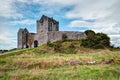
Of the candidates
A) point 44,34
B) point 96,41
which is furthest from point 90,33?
A: point 44,34

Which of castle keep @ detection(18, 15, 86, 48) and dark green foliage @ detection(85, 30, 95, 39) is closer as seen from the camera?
dark green foliage @ detection(85, 30, 95, 39)

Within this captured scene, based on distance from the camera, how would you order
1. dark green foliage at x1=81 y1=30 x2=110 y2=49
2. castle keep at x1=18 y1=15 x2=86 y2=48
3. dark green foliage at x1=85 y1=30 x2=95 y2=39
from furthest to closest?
1. castle keep at x1=18 y1=15 x2=86 y2=48
2. dark green foliage at x1=85 y1=30 x2=95 y2=39
3. dark green foliage at x1=81 y1=30 x2=110 y2=49

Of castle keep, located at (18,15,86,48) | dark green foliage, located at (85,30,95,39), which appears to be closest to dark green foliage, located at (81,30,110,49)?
dark green foliage, located at (85,30,95,39)

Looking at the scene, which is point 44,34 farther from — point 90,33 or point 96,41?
point 96,41

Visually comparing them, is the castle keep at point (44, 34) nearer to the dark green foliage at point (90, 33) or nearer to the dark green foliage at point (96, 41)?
the dark green foliage at point (90, 33)

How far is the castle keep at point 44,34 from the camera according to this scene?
54781 mm

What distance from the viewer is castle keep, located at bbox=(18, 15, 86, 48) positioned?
5478 centimetres

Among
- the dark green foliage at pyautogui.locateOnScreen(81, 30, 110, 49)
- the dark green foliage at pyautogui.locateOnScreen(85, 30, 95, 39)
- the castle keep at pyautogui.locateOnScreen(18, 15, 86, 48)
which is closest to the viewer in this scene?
the dark green foliage at pyautogui.locateOnScreen(81, 30, 110, 49)

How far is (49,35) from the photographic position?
59781 mm

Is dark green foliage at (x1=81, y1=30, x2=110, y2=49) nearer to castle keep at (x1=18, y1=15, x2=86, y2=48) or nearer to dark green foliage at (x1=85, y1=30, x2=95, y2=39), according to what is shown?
dark green foliage at (x1=85, y1=30, x2=95, y2=39)

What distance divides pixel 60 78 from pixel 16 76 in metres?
3.54

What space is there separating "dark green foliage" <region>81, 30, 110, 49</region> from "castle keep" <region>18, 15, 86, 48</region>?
20.2 feet

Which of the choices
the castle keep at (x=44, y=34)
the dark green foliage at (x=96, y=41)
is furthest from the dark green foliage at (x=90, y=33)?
the castle keep at (x=44, y=34)

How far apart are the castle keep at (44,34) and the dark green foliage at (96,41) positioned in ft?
20.2
